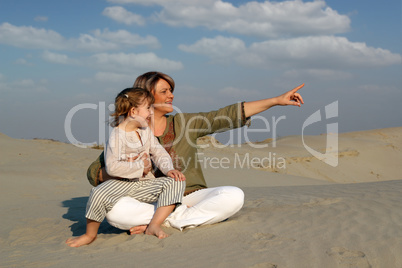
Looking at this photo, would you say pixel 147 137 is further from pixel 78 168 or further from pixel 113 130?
pixel 78 168

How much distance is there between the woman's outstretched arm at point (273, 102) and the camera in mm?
3848

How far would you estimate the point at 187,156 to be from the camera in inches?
163

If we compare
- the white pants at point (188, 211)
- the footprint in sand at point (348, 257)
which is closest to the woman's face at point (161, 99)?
the white pants at point (188, 211)

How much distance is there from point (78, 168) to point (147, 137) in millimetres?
6607

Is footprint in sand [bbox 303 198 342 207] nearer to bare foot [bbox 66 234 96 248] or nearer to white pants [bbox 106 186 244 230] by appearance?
white pants [bbox 106 186 244 230]

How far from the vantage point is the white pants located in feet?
12.0

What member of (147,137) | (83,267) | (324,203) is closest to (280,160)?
(324,203)

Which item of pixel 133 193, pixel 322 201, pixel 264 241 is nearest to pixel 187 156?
pixel 133 193

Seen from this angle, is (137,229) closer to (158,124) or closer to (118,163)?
(118,163)

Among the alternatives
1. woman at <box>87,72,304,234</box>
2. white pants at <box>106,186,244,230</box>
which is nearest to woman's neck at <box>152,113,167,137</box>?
woman at <box>87,72,304,234</box>

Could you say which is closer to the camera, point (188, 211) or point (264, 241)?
point (264, 241)

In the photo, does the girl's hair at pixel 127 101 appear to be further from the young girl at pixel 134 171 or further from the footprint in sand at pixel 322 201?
the footprint in sand at pixel 322 201

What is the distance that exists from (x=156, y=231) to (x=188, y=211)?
1.38 ft

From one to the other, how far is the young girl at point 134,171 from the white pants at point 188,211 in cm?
10
